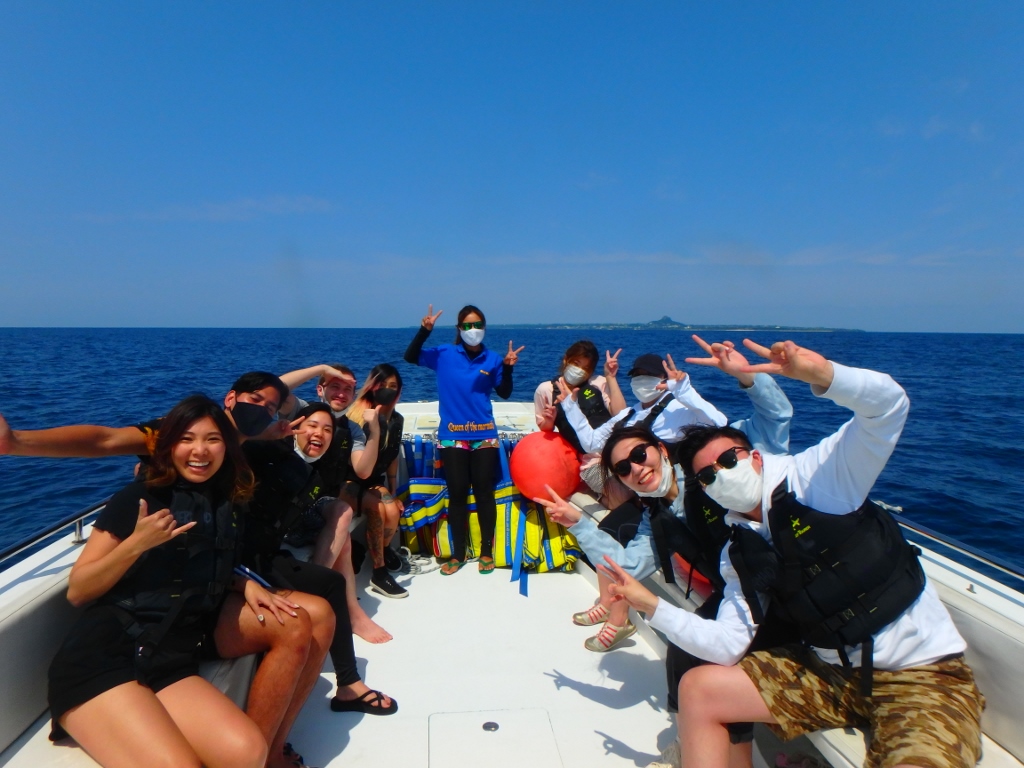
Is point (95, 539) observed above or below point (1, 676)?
above

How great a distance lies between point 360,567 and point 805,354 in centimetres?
326

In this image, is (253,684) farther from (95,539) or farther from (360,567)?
(360,567)

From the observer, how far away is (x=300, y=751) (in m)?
2.43

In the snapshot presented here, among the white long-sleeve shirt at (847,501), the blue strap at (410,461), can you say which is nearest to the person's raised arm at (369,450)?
the blue strap at (410,461)

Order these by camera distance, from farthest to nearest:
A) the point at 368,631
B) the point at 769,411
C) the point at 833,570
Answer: the point at 368,631 → the point at 769,411 → the point at 833,570

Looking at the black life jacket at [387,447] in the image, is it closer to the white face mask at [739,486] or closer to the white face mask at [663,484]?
the white face mask at [663,484]

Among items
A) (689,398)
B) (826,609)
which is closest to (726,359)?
(826,609)

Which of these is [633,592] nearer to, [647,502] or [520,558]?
[647,502]

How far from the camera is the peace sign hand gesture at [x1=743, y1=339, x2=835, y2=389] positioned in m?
1.70

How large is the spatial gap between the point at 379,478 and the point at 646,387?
185 centimetres

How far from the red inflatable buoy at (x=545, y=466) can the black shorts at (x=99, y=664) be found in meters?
2.22

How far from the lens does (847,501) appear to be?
1.86m

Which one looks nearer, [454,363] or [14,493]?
[454,363]

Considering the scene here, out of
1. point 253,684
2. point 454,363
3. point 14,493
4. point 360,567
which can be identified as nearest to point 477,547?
point 360,567
